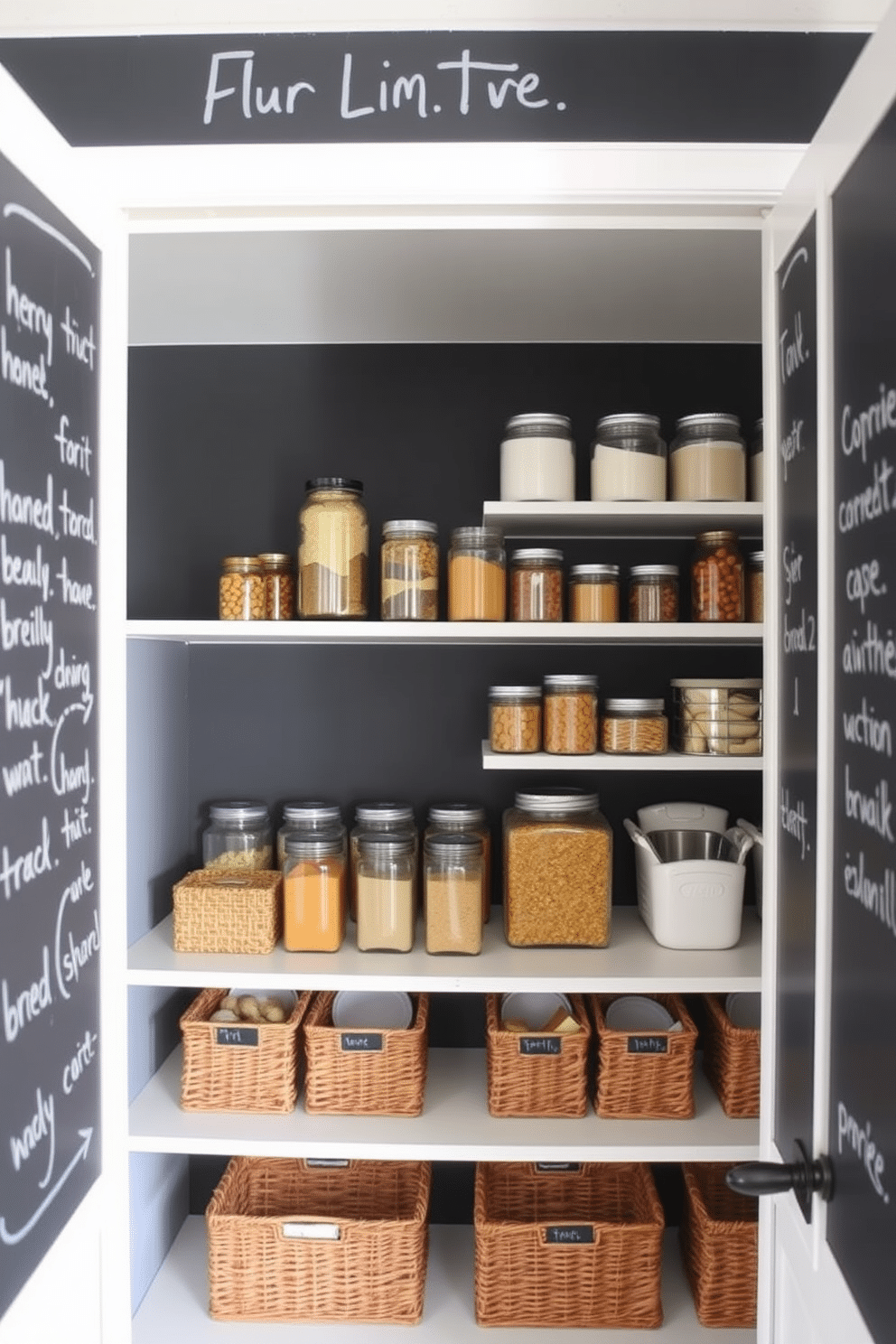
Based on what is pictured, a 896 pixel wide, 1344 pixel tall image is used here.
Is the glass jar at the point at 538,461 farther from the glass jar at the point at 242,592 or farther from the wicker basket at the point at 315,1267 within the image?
the wicker basket at the point at 315,1267

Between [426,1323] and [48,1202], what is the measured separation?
1.00m

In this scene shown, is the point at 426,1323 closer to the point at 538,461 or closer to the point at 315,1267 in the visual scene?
the point at 315,1267

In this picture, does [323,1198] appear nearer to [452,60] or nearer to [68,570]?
[68,570]

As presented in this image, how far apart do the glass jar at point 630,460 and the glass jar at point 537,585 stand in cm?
15

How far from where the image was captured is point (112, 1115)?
52.7 inches

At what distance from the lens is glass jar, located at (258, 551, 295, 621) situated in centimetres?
183

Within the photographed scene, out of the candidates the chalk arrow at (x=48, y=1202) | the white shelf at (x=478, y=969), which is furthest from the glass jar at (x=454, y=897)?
the chalk arrow at (x=48, y=1202)

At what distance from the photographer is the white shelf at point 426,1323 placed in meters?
1.76

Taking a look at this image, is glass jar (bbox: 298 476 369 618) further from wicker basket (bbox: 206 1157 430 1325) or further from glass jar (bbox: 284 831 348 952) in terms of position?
wicker basket (bbox: 206 1157 430 1325)

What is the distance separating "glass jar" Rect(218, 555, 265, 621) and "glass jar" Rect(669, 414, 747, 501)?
0.79 metres

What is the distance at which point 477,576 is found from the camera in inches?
70.1

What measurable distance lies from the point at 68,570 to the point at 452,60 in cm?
80

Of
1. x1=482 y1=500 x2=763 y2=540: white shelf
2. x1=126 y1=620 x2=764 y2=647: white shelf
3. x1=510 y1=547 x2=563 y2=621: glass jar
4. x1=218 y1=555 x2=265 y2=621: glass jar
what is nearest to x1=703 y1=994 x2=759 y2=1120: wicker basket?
x1=126 y1=620 x2=764 y2=647: white shelf

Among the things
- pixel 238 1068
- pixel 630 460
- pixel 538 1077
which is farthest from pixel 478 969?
pixel 630 460
